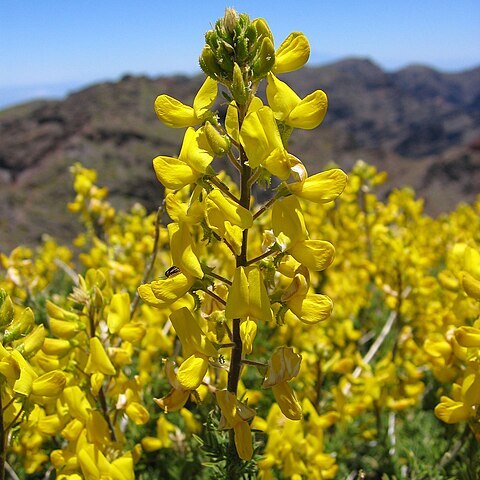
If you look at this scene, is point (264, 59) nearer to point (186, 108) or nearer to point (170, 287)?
point (186, 108)

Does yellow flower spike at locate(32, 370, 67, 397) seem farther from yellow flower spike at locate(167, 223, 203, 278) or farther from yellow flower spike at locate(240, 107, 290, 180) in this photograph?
yellow flower spike at locate(240, 107, 290, 180)

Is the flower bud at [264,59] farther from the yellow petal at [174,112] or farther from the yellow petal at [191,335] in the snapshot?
the yellow petal at [191,335]

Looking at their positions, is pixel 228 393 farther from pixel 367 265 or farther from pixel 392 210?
pixel 392 210

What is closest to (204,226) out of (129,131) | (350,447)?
(350,447)

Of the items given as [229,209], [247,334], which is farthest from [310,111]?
[247,334]

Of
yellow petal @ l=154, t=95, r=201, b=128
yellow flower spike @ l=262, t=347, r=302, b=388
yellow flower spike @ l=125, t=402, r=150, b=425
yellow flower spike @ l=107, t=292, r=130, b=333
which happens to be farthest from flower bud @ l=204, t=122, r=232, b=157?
yellow flower spike @ l=125, t=402, r=150, b=425

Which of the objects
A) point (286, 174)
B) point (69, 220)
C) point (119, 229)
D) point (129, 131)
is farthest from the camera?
point (129, 131)

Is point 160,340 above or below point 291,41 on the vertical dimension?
below
